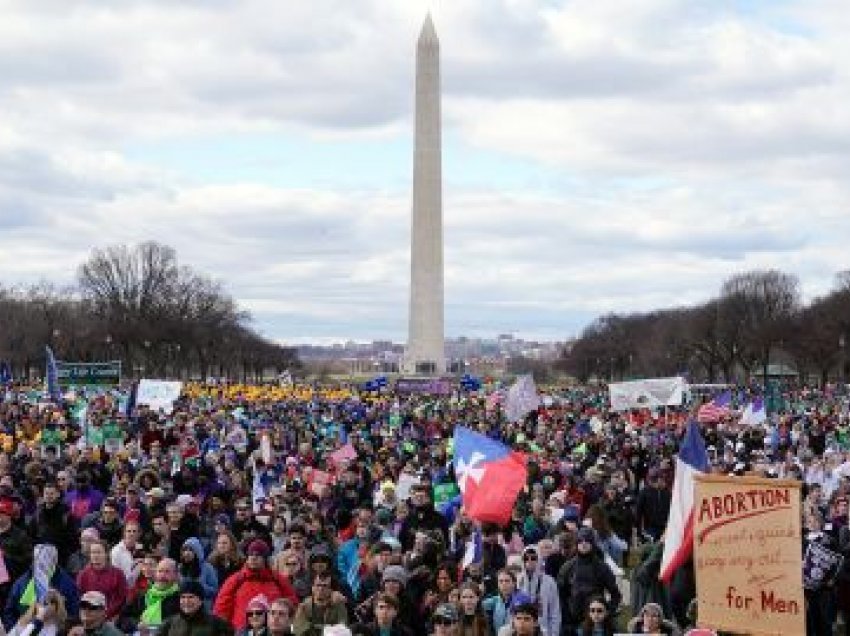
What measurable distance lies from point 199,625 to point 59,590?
2.21 m

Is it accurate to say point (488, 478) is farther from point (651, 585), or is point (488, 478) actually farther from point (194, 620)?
point (194, 620)

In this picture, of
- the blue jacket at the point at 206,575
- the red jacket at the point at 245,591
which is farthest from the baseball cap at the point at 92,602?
the blue jacket at the point at 206,575

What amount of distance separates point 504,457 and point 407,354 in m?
71.1

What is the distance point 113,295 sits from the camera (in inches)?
4161

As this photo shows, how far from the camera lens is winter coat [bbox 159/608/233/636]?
8.73m

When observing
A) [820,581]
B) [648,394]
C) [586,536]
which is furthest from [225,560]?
[648,394]

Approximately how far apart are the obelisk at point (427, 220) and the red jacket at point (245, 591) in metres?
64.5

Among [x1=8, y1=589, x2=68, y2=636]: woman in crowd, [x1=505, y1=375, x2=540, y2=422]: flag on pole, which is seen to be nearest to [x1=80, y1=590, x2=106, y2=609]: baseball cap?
[x1=8, y1=589, x2=68, y2=636]: woman in crowd

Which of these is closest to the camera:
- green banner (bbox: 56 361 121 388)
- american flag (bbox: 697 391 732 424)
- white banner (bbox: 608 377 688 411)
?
american flag (bbox: 697 391 732 424)

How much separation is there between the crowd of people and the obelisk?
169 ft

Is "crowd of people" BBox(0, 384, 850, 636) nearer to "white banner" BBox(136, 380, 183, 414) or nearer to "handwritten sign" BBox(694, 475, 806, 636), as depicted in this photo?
"handwritten sign" BBox(694, 475, 806, 636)

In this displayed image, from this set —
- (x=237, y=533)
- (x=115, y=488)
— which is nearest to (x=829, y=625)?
(x=237, y=533)

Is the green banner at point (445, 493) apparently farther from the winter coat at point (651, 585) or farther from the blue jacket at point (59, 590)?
the blue jacket at point (59, 590)

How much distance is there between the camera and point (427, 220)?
76062 millimetres
